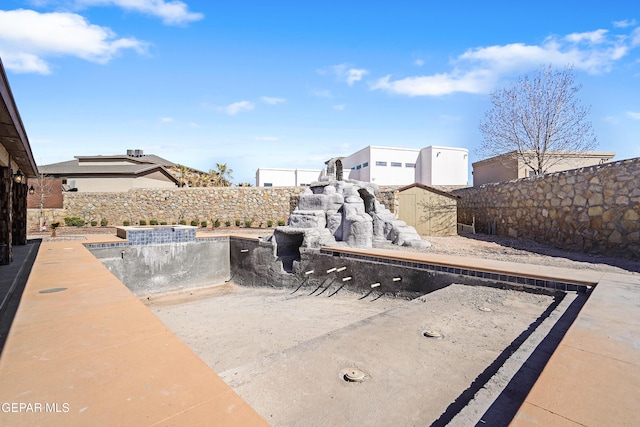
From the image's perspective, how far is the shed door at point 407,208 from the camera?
53.3 feet

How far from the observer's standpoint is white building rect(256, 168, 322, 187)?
38875mm

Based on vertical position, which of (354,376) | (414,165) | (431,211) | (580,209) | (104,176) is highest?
(414,165)

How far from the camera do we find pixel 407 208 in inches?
645

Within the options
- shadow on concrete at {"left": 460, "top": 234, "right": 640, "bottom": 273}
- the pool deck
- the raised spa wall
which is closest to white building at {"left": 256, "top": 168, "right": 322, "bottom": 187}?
the raised spa wall

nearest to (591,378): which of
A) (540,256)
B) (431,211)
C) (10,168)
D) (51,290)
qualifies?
(51,290)

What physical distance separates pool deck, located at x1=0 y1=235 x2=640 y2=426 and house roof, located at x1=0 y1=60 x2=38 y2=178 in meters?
2.32

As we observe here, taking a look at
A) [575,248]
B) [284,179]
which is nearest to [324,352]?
[575,248]

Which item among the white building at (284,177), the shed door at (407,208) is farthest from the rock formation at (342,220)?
the white building at (284,177)

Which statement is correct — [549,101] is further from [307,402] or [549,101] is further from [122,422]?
[122,422]

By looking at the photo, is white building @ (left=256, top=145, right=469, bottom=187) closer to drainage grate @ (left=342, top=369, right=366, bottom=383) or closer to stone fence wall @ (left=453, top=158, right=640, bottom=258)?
stone fence wall @ (left=453, top=158, right=640, bottom=258)

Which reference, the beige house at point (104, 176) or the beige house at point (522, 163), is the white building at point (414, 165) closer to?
the beige house at point (522, 163)

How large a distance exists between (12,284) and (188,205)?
60.2ft

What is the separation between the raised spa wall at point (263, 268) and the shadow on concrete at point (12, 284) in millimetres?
2538

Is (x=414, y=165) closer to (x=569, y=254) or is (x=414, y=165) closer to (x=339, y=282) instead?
(x=569, y=254)
